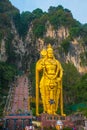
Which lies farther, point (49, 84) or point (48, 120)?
point (49, 84)

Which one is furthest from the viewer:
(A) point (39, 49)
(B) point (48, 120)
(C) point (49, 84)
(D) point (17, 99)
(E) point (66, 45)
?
(A) point (39, 49)

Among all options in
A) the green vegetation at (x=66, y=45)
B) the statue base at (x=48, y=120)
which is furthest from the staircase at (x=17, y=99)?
the green vegetation at (x=66, y=45)

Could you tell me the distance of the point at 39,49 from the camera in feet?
126

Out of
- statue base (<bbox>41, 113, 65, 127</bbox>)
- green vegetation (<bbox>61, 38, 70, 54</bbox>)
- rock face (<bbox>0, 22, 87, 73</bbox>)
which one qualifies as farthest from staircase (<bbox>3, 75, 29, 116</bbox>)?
green vegetation (<bbox>61, 38, 70, 54</bbox>)

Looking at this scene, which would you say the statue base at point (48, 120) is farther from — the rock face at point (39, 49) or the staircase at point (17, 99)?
the rock face at point (39, 49)

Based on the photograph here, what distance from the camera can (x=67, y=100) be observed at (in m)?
25.6

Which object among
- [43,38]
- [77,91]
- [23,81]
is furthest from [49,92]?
[43,38]

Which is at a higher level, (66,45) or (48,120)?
(66,45)

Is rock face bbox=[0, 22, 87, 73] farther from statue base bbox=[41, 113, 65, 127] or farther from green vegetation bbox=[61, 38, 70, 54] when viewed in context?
statue base bbox=[41, 113, 65, 127]

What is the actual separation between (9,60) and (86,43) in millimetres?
7659

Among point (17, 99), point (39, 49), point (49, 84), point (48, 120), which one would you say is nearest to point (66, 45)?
point (39, 49)

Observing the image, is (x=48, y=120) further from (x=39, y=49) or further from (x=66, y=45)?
(x=39, y=49)

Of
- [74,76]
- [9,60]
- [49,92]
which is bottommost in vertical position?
[49,92]

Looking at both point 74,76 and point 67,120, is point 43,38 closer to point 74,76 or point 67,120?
point 74,76
